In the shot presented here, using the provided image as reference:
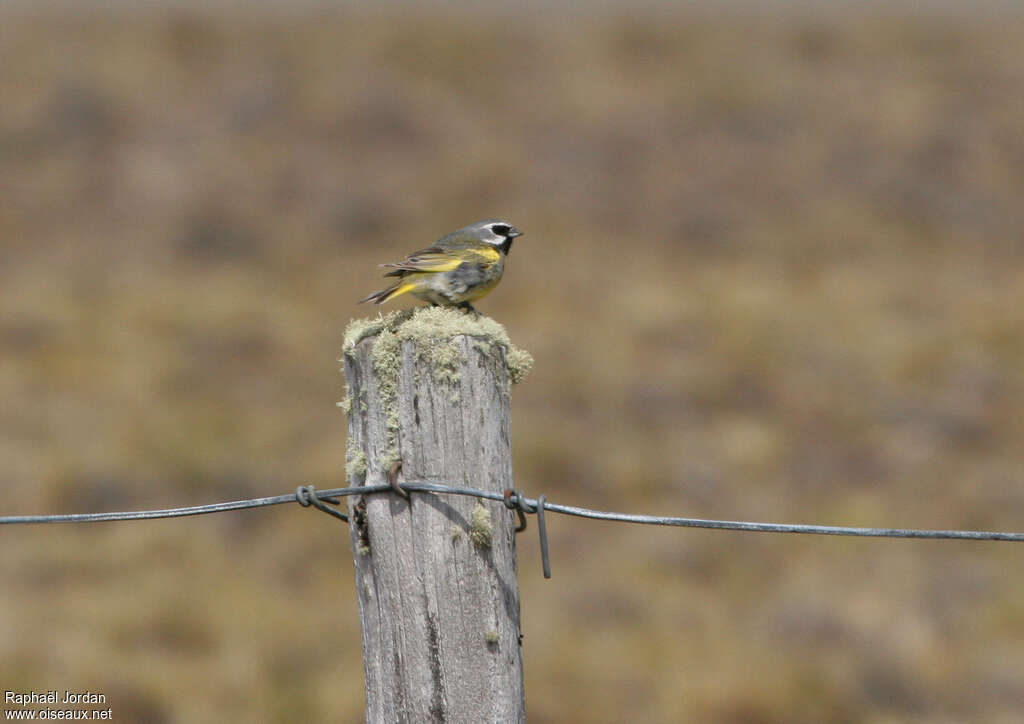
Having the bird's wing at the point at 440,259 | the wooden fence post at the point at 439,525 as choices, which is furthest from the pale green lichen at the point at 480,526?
the bird's wing at the point at 440,259

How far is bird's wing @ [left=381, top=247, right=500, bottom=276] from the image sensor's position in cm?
398

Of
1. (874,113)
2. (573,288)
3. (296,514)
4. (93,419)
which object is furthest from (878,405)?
(874,113)

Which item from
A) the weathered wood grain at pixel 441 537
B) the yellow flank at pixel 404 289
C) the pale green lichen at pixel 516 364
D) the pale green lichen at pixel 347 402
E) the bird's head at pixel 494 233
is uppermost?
the bird's head at pixel 494 233

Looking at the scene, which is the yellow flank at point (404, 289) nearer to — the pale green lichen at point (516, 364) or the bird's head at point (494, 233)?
the bird's head at point (494, 233)

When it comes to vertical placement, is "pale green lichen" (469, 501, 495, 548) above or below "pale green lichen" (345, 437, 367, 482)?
below

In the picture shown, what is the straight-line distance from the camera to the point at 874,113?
20.8 meters

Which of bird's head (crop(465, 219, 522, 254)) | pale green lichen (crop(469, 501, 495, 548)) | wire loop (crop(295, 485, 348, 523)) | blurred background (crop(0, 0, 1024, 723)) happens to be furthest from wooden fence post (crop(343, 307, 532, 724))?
blurred background (crop(0, 0, 1024, 723))

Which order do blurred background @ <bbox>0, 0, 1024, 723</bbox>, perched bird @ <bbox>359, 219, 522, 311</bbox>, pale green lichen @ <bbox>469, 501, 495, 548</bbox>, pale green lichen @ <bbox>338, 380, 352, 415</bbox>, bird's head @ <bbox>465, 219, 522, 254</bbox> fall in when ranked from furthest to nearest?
blurred background @ <bbox>0, 0, 1024, 723</bbox>, bird's head @ <bbox>465, 219, 522, 254</bbox>, perched bird @ <bbox>359, 219, 522, 311</bbox>, pale green lichen @ <bbox>338, 380, 352, 415</bbox>, pale green lichen @ <bbox>469, 501, 495, 548</bbox>

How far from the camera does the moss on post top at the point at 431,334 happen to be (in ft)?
9.29

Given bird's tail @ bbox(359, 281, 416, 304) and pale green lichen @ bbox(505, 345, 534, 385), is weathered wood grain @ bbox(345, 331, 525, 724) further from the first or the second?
bird's tail @ bbox(359, 281, 416, 304)

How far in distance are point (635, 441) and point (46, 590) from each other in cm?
591

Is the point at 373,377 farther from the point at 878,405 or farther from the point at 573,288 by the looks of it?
the point at 573,288

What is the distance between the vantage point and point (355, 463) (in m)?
2.94

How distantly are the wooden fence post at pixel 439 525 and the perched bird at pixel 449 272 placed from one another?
0.99 metres
